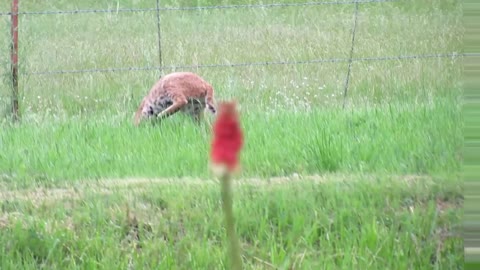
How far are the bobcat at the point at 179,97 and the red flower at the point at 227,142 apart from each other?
4706 mm

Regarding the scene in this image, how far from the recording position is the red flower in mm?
867

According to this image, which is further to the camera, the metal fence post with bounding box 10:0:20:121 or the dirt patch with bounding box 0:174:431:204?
the metal fence post with bounding box 10:0:20:121

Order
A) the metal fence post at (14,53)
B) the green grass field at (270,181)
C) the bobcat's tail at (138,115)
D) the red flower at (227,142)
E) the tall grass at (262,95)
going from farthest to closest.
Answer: the metal fence post at (14,53), the bobcat's tail at (138,115), the tall grass at (262,95), the green grass field at (270,181), the red flower at (227,142)

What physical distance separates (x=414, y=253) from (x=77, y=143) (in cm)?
173

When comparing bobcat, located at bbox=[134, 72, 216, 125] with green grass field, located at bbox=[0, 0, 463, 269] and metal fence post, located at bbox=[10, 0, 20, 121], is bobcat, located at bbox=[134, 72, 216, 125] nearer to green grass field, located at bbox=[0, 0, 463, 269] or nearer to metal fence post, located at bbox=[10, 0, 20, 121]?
green grass field, located at bbox=[0, 0, 463, 269]

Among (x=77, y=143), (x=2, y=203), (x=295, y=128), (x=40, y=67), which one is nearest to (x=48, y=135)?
(x=77, y=143)

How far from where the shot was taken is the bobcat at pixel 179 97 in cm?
569

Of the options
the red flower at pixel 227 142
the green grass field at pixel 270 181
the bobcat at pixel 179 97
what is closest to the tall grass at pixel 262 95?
the green grass field at pixel 270 181

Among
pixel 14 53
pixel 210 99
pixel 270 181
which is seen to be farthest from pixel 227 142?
pixel 14 53

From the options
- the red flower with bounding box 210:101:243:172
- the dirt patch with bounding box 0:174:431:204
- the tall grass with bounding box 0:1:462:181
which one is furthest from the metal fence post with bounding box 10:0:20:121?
the red flower with bounding box 210:101:243:172

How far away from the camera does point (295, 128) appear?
408 centimetres

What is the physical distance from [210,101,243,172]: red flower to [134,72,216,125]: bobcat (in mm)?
4706

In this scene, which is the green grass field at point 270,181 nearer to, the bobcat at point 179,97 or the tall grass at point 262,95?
the tall grass at point 262,95

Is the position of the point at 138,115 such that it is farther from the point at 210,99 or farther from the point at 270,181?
the point at 270,181
